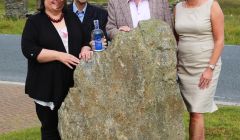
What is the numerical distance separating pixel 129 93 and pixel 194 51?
29.7 inches

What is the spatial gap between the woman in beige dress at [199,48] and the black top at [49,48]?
0.99m

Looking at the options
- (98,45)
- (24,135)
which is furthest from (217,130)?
(98,45)

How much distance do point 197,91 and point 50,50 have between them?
4.93 ft

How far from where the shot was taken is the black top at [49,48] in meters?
5.25

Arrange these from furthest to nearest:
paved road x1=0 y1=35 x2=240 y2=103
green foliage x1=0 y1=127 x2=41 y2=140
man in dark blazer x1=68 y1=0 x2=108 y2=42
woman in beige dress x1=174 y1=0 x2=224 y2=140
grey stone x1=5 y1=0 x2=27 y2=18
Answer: grey stone x1=5 y1=0 x2=27 y2=18
paved road x1=0 y1=35 x2=240 y2=103
green foliage x1=0 y1=127 x2=41 y2=140
man in dark blazer x1=68 y1=0 x2=108 y2=42
woman in beige dress x1=174 y1=0 x2=224 y2=140

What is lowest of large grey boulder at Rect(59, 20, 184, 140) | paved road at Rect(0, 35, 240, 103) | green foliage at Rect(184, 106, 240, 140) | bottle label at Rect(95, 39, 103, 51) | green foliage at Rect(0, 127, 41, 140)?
paved road at Rect(0, 35, 240, 103)

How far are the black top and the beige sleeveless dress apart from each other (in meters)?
0.98

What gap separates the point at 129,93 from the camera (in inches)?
208

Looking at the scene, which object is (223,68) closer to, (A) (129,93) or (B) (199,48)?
(B) (199,48)

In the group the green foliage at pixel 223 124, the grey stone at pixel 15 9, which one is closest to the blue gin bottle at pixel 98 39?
the green foliage at pixel 223 124

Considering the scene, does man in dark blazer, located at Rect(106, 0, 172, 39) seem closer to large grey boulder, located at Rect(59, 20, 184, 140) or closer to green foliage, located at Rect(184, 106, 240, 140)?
large grey boulder, located at Rect(59, 20, 184, 140)

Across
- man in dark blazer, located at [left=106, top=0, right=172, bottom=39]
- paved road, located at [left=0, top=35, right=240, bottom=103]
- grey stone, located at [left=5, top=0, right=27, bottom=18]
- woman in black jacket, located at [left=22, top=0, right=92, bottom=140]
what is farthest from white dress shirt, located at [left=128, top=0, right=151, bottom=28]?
grey stone, located at [left=5, top=0, right=27, bottom=18]

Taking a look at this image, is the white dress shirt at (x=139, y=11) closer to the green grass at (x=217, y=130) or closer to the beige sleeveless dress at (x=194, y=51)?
the beige sleeveless dress at (x=194, y=51)

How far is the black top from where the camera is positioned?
525 centimetres
